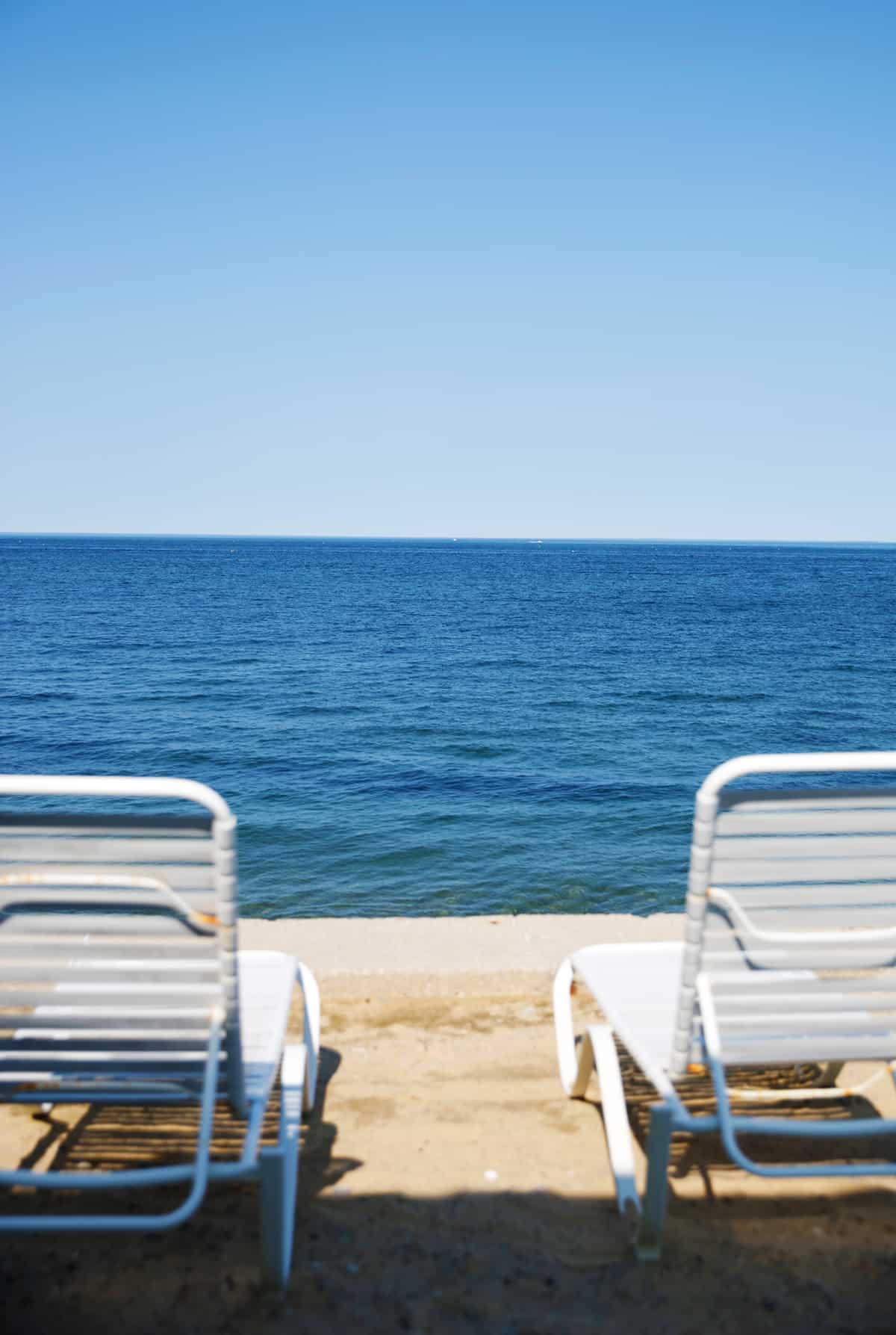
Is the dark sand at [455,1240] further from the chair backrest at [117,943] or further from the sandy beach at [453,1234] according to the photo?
the chair backrest at [117,943]

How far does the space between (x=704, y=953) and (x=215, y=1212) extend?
5.60 feet

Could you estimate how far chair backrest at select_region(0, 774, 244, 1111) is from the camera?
2.18 meters

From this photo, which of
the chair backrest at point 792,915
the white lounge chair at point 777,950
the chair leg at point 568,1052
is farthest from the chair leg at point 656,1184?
the chair leg at point 568,1052

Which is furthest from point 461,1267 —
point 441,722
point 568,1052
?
point 441,722

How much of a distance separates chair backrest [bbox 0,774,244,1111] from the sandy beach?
0.53 meters

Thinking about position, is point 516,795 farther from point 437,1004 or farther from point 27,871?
point 27,871

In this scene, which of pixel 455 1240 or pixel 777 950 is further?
pixel 455 1240

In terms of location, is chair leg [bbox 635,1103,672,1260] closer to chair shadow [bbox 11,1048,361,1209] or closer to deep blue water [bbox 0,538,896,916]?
chair shadow [bbox 11,1048,361,1209]

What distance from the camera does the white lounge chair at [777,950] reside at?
229 cm

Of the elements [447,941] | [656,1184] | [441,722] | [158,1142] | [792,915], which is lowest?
[441,722]

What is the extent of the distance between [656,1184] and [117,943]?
1586 millimetres

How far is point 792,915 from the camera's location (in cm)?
243

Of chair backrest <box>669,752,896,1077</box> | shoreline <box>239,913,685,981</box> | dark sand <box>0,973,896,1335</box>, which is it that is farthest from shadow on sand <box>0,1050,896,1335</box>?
shoreline <box>239,913,685,981</box>

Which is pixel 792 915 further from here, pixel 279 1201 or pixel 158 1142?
pixel 158 1142
